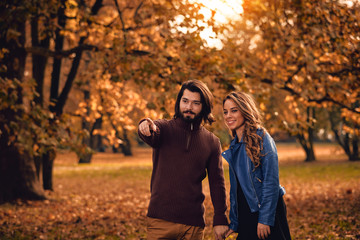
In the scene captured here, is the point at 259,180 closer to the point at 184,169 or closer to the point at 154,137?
the point at 184,169

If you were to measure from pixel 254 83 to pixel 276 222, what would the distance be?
6.45 m

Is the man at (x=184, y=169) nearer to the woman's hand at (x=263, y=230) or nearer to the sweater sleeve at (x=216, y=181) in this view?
the sweater sleeve at (x=216, y=181)

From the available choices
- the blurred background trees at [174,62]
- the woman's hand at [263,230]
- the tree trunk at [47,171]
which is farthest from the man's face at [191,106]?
the tree trunk at [47,171]

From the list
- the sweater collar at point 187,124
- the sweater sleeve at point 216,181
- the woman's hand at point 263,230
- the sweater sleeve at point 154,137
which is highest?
the sweater collar at point 187,124

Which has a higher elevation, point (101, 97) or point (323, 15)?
point (323, 15)

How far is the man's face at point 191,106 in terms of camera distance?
134 inches

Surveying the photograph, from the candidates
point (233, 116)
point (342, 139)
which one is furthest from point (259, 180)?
point (342, 139)

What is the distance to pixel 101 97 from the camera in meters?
13.3

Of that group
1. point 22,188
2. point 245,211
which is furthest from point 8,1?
point 245,211

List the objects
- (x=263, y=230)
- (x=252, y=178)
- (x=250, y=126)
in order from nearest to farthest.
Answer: (x=263, y=230) → (x=252, y=178) → (x=250, y=126)

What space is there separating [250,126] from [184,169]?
68 cm

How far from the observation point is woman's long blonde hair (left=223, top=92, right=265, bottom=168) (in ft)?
10.4

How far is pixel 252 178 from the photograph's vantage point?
320 cm

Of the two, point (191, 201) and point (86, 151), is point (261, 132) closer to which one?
point (191, 201)
